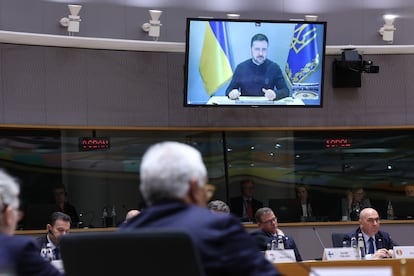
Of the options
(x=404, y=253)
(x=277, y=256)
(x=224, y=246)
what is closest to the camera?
(x=224, y=246)

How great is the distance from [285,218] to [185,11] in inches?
109

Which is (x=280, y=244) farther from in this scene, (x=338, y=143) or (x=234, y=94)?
(x=338, y=143)

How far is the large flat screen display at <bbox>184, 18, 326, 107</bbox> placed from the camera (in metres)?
9.46

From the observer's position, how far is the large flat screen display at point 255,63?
946cm

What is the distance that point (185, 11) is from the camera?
33.9ft

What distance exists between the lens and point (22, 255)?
281cm

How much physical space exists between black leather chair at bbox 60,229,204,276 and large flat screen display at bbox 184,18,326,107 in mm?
6886

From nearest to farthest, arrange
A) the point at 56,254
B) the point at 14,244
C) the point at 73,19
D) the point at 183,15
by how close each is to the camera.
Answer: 1. the point at 14,244
2. the point at 56,254
3. the point at 73,19
4. the point at 183,15

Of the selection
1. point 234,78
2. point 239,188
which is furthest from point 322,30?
point 239,188

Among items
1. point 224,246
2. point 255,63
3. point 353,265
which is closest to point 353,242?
point 353,265

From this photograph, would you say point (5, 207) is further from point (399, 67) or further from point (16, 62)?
point (399, 67)

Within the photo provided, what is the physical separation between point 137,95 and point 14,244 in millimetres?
7474

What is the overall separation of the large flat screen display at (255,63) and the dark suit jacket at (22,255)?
21.7 ft

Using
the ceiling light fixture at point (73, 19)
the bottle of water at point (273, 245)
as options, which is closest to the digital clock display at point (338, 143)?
the ceiling light fixture at point (73, 19)
